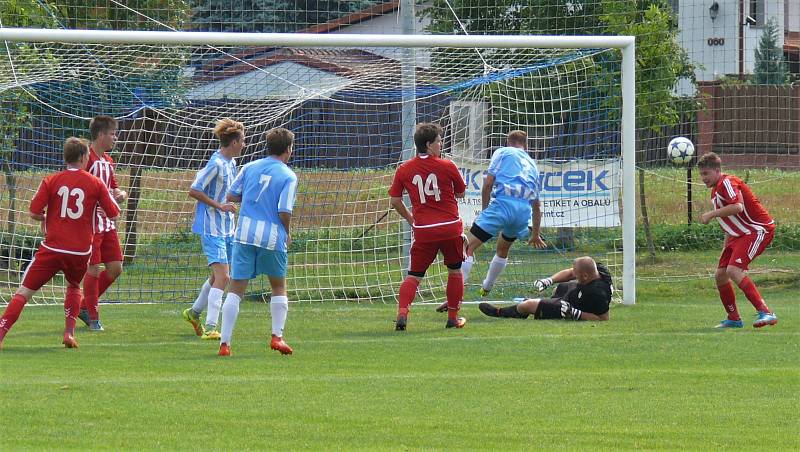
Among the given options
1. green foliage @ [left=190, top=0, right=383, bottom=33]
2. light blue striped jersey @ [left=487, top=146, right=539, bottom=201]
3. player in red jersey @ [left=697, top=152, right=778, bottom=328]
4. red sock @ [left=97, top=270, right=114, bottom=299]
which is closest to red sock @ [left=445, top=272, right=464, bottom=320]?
light blue striped jersey @ [left=487, top=146, right=539, bottom=201]

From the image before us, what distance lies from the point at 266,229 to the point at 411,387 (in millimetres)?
2168

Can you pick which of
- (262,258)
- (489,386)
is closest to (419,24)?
(262,258)

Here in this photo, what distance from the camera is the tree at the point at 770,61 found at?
23500 millimetres

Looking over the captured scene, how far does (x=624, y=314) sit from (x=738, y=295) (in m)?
2.97

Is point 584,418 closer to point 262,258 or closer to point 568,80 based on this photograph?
point 262,258

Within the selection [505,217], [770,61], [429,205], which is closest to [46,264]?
[429,205]

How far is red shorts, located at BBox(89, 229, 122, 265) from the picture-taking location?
10.8 m

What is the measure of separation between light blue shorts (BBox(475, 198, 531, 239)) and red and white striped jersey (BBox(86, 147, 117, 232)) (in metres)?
4.05

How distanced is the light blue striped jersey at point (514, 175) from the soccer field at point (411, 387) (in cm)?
164

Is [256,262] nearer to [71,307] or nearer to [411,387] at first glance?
[71,307]

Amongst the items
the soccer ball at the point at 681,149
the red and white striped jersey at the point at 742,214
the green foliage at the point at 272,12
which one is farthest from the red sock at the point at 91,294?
the soccer ball at the point at 681,149

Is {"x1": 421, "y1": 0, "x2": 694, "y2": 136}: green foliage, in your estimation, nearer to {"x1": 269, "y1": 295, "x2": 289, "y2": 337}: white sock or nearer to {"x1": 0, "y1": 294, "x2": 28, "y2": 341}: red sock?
{"x1": 269, "y1": 295, "x2": 289, "y2": 337}: white sock

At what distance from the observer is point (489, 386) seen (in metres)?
7.52

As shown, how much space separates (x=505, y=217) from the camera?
41.4 ft
